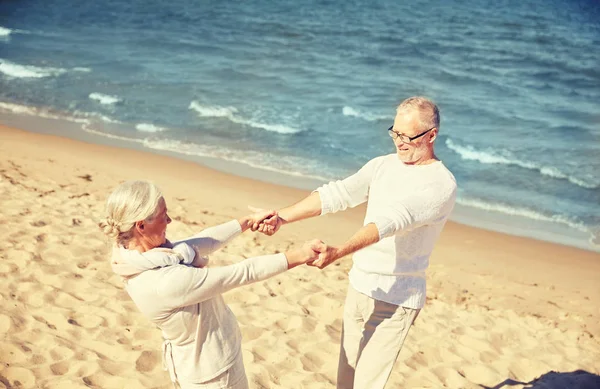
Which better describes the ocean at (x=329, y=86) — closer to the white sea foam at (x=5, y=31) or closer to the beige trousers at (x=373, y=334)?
the white sea foam at (x=5, y=31)

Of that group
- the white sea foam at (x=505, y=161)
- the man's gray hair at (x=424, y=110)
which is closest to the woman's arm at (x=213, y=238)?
the man's gray hair at (x=424, y=110)

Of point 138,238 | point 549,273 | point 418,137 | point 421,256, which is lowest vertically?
point 549,273

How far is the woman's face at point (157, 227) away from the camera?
3.05m

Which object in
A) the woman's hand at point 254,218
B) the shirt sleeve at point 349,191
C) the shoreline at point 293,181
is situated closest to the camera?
the woman's hand at point 254,218

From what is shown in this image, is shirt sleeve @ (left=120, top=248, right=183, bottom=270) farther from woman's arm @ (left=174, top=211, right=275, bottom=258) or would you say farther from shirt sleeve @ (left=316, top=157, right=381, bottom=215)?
shirt sleeve @ (left=316, top=157, right=381, bottom=215)

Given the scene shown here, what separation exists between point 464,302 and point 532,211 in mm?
4516

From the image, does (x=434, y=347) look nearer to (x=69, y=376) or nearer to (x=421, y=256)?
(x=421, y=256)

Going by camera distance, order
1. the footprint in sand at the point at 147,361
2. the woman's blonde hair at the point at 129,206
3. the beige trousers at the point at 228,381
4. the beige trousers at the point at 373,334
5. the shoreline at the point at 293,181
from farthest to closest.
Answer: the shoreline at the point at 293,181, the footprint in sand at the point at 147,361, the beige trousers at the point at 373,334, the beige trousers at the point at 228,381, the woman's blonde hair at the point at 129,206

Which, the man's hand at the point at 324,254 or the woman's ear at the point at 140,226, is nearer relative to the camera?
the woman's ear at the point at 140,226

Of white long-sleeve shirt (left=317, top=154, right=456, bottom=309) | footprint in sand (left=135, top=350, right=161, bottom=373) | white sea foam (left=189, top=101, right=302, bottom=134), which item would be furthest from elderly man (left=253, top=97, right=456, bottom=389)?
white sea foam (left=189, top=101, right=302, bottom=134)

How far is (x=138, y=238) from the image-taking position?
3086 millimetres

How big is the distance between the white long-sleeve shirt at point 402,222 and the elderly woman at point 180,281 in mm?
692

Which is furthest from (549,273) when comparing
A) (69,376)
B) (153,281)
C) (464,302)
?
(153,281)

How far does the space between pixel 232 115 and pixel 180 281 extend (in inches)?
521
